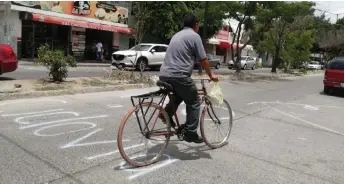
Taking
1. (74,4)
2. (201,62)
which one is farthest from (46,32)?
(201,62)

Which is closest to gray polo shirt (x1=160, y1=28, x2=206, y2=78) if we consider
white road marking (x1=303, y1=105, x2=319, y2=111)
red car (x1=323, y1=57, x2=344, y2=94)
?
white road marking (x1=303, y1=105, x2=319, y2=111)

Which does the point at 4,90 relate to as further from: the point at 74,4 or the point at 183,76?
the point at 74,4

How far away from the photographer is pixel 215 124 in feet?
16.5

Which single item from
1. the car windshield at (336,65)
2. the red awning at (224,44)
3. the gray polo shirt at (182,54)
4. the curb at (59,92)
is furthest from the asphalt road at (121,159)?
the red awning at (224,44)

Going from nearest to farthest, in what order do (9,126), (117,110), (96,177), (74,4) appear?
(96,177), (9,126), (117,110), (74,4)

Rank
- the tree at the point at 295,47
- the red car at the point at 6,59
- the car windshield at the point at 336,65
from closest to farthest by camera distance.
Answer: the red car at the point at 6,59 < the car windshield at the point at 336,65 < the tree at the point at 295,47

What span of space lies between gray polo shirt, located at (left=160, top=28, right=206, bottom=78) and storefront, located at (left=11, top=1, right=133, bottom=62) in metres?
17.3

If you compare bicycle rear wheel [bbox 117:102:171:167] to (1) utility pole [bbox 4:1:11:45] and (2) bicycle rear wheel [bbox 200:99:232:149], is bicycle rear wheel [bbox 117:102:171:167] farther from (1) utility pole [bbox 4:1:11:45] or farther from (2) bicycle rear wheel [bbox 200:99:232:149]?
(1) utility pole [bbox 4:1:11:45]

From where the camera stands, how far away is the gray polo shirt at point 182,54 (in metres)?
4.23

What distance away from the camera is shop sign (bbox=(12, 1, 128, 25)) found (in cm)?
2056

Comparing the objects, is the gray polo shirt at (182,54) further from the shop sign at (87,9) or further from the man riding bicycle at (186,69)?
the shop sign at (87,9)

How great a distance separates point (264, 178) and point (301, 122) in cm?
408

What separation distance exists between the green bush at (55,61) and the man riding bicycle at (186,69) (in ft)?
19.5

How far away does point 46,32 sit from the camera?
75.1 feet
